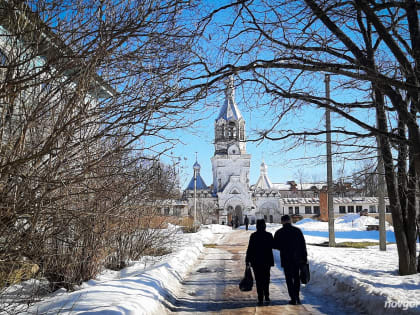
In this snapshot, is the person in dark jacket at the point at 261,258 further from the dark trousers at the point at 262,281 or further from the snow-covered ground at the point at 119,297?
the snow-covered ground at the point at 119,297

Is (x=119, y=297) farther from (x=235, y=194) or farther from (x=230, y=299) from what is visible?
(x=235, y=194)

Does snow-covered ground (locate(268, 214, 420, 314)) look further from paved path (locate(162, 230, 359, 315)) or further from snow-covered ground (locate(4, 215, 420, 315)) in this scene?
paved path (locate(162, 230, 359, 315))

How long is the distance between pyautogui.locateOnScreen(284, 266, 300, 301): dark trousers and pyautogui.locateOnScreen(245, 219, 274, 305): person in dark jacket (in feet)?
1.25

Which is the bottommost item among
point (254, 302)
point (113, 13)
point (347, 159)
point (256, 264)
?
point (254, 302)

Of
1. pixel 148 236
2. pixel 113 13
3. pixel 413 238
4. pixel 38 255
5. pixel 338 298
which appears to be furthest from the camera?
pixel 148 236

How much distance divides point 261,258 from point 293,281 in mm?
750

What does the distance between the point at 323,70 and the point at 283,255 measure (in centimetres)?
362

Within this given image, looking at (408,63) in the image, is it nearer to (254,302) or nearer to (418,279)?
A: (418,279)

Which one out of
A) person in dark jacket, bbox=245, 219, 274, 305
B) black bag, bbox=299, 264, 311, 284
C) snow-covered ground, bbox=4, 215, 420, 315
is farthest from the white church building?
black bag, bbox=299, 264, 311, 284

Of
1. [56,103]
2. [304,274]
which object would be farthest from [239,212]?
[56,103]

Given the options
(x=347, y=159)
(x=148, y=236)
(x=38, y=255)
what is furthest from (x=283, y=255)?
(x=148, y=236)

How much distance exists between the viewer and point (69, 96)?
4582 mm

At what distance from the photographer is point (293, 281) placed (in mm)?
7832

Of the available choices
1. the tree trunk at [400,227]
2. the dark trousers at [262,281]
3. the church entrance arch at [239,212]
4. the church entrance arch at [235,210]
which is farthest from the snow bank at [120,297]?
the church entrance arch at [239,212]
